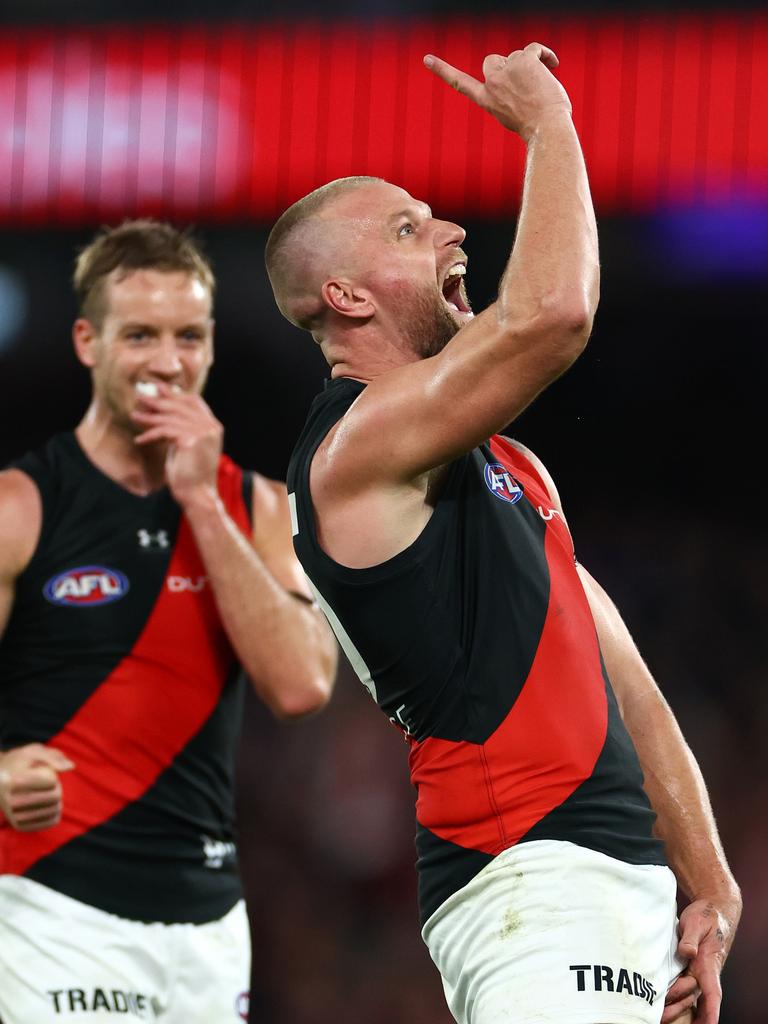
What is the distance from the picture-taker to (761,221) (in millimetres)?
6387

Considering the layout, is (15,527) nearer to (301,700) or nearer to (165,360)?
(165,360)

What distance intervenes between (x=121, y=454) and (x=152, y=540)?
28 cm

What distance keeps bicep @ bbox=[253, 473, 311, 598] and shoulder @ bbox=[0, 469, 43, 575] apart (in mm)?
601

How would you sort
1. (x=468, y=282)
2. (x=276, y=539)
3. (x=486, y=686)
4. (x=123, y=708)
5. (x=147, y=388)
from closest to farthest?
(x=486, y=686) < (x=123, y=708) < (x=147, y=388) < (x=276, y=539) < (x=468, y=282)

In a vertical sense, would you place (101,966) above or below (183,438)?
below

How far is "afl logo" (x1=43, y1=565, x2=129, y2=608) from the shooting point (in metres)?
3.78

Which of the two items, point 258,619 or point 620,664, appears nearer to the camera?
point 620,664

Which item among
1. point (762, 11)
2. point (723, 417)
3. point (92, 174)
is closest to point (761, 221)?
point (762, 11)

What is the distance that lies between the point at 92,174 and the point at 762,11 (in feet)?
9.43

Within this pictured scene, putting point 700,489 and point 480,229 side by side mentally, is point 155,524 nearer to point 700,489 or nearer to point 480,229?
point 480,229

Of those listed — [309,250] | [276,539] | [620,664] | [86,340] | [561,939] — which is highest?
[309,250]

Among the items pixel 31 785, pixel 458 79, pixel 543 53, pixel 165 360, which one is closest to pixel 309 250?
pixel 458 79

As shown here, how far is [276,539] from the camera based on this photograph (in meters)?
4.09

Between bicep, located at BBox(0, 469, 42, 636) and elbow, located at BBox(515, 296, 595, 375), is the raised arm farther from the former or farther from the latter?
bicep, located at BBox(0, 469, 42, 636)
